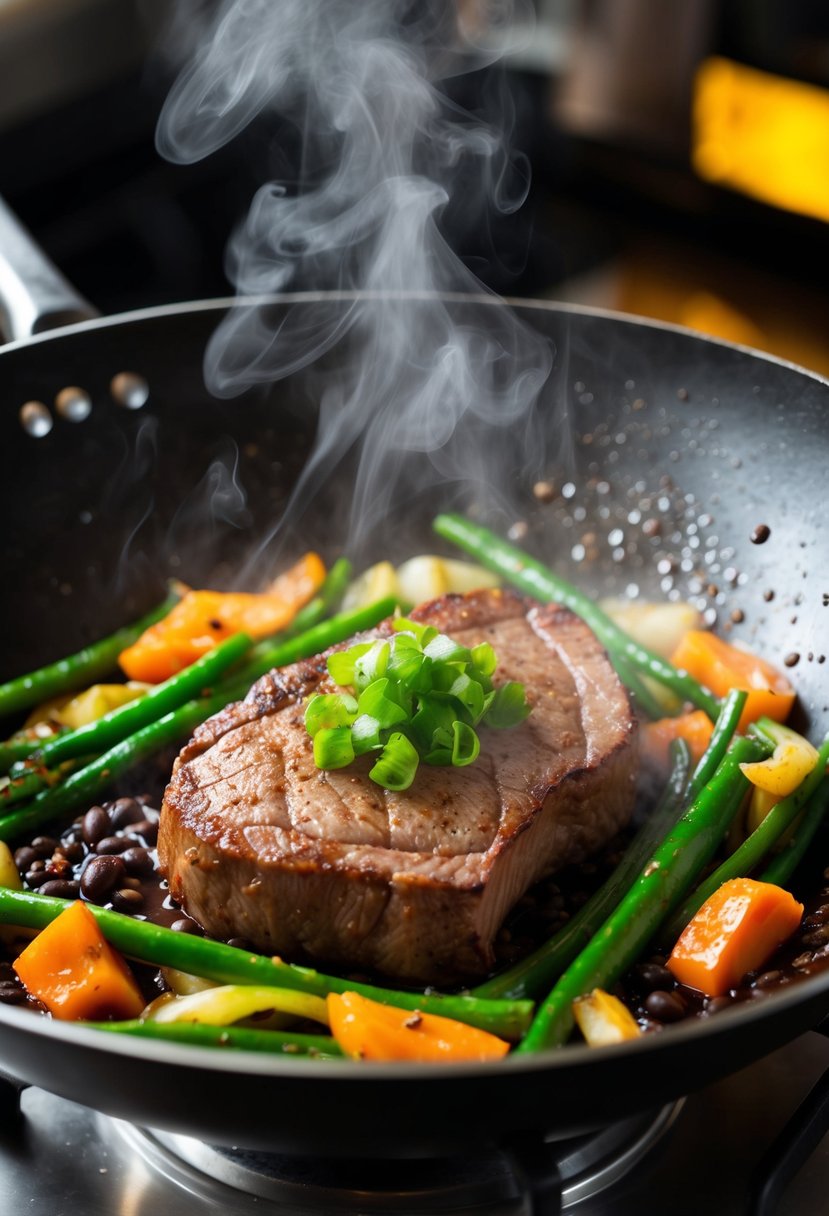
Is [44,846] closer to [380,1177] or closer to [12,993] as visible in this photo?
[12,993]

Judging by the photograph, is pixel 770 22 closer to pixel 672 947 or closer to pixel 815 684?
pixel 815 684

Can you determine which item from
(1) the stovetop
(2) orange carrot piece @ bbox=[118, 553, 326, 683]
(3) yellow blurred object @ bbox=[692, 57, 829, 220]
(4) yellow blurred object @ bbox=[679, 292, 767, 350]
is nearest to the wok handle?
(2) orange carrot piece @ bbox=[118, 553, 326, 683]

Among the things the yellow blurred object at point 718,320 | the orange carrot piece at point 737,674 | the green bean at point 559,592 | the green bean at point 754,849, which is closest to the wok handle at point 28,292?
the green bean at point 559,592

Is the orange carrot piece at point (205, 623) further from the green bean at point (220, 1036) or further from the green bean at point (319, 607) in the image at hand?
the green bean at point (220, 1036)

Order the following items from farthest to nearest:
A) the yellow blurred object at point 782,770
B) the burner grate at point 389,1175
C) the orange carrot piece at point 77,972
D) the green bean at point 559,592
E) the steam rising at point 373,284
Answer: the steam rising at point 373,284, the green bean at point 559,592, the yellow blurred object at point 782,770, the orange carrot piece at point 77,972, the burner grate at point 389,1175

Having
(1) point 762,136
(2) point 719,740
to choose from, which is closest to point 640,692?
(2) point 719,740
